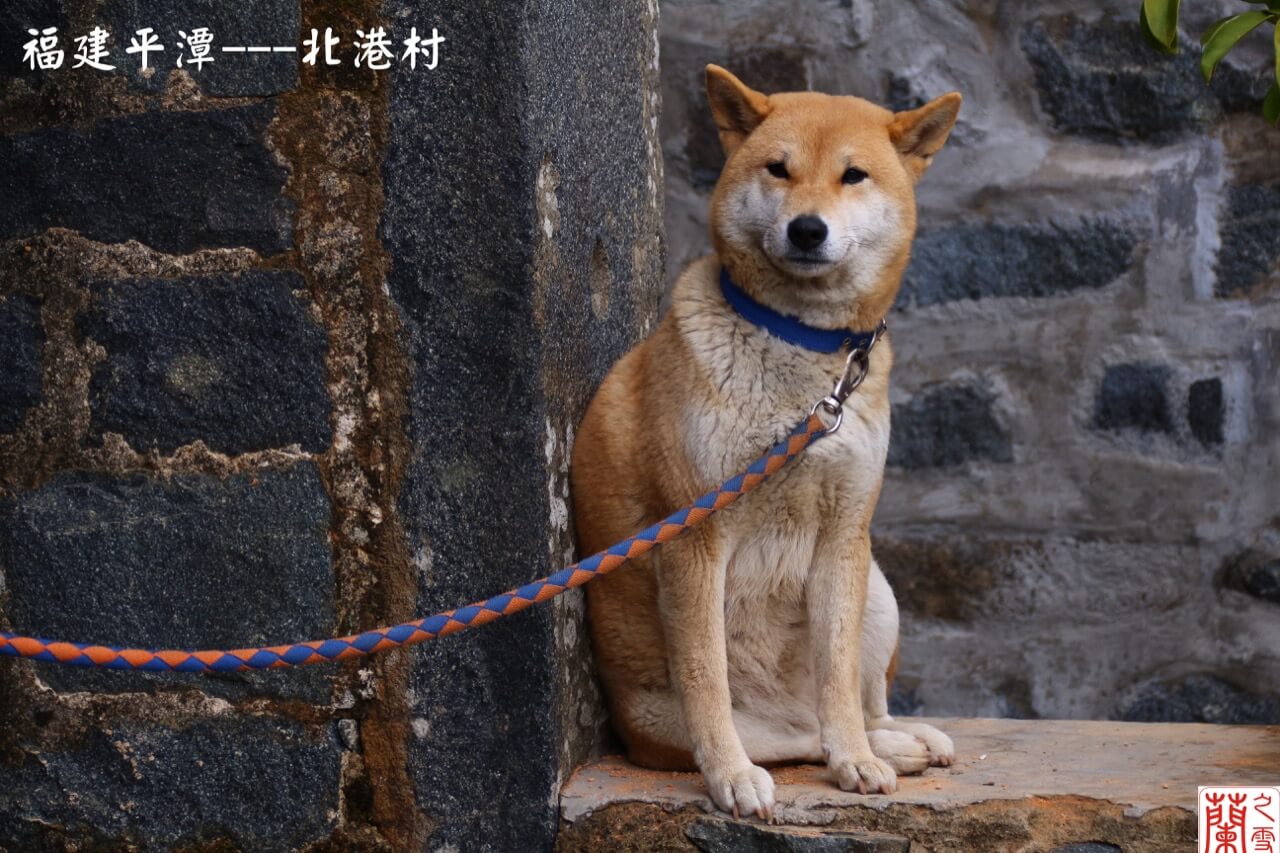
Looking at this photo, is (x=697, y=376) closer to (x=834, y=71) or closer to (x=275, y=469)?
(x=275, y=469)

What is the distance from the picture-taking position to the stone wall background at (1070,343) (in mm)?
3852

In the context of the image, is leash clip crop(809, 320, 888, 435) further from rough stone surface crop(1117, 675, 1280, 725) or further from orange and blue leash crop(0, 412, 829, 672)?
rough stone surface crop(1117, 675, 1280, 725)

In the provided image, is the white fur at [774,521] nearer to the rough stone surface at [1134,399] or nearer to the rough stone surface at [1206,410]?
the rough stone surface at [1134,399]

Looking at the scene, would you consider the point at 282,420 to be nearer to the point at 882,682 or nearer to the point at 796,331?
the point at 796,331

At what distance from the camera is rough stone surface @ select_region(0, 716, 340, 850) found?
2838mm

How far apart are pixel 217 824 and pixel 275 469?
689 millimetres

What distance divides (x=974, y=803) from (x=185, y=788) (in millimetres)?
1479

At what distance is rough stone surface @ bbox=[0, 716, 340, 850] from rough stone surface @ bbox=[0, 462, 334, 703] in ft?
0.32

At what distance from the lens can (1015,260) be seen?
154 inches

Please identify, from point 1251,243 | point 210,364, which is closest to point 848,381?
point 210,364


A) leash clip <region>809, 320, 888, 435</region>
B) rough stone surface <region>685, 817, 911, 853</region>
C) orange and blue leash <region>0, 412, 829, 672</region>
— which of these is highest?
leash clip <region>809, 320, 888, 435</region>

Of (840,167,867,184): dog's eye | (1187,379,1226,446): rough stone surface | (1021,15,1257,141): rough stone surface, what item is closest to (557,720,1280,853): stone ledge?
(1187,379,1226,446): rough stone surface

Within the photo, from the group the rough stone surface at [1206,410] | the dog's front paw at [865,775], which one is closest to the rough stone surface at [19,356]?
the dog's front paw at [865,775]

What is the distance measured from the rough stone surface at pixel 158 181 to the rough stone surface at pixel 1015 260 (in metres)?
1.84
